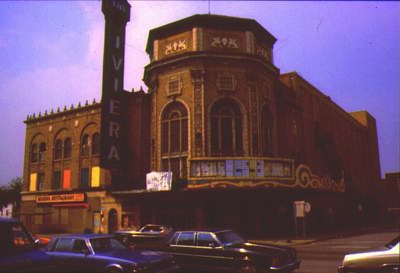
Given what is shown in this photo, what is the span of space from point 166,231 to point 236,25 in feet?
62.8

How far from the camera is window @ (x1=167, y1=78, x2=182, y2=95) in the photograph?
3271 cm

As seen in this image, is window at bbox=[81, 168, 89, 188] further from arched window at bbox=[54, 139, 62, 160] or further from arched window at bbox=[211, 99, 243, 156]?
arched window at bbox=[211, 99, 243, 156]

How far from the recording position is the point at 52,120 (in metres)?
41.7

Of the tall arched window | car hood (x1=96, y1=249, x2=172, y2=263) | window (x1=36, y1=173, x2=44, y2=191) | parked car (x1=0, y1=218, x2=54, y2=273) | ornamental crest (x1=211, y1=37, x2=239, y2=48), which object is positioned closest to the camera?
parked car (x1=0, y1=218, x2=54, y2=273)

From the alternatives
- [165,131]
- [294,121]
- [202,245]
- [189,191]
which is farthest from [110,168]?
[202,245]

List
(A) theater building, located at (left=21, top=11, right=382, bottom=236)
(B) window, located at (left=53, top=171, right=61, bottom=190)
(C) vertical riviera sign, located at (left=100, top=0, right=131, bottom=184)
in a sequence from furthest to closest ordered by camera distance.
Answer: (B) window, located at (left=53, top=171, right=61, bottom=190)
(C) vertical riviera sign, located at (left=100, top=0, right=131, bottom=184)
(A) theater building, located at (left=21, top=11, right=382, bottom=236)

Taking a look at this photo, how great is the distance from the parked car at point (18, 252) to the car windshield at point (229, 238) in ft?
17.5

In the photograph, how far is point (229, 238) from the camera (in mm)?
12188

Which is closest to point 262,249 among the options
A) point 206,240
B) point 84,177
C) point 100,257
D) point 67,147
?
point 206,240

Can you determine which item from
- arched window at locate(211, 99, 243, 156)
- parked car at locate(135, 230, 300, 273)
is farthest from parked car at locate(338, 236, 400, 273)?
arched window at locate(211, 99, 243, 156)

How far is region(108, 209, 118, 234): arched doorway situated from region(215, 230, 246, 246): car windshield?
76.4 ft

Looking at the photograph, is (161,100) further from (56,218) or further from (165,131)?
(56,218)

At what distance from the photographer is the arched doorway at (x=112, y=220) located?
33938mm

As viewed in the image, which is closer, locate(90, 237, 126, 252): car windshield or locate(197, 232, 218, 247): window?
locate(90, 237, 126, 252): car windshield
